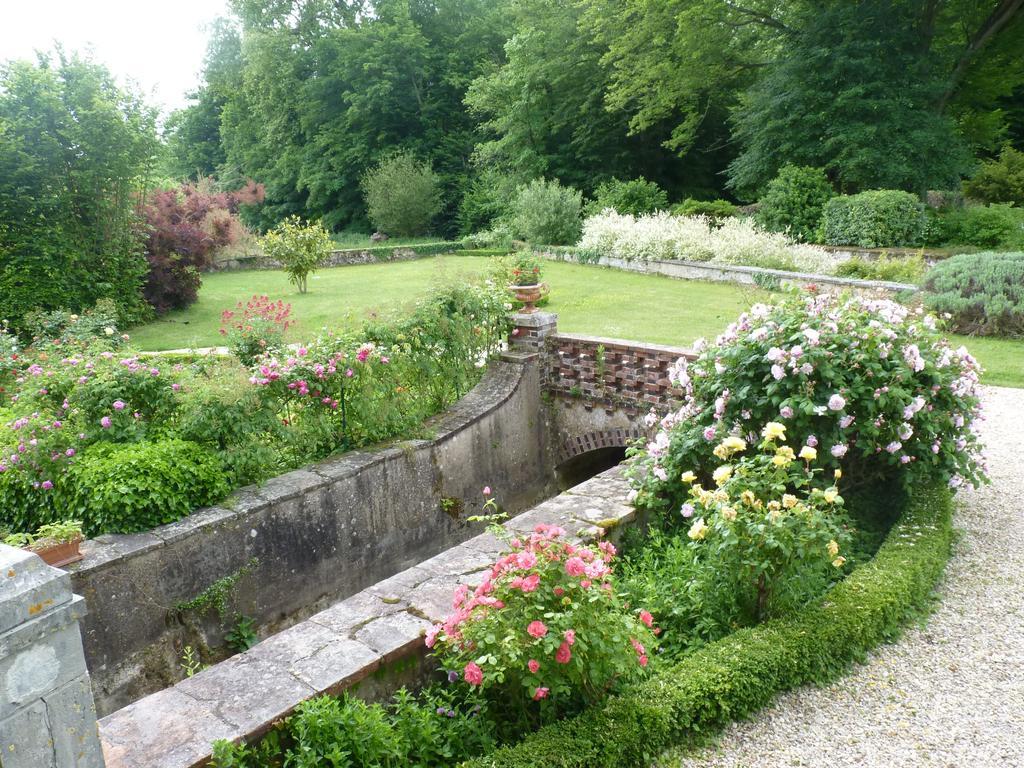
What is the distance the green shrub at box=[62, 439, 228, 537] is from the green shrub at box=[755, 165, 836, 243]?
16467 mm

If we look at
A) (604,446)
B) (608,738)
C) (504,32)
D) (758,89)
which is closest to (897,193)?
(758,89)

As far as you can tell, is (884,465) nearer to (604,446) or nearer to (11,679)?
(604,446)

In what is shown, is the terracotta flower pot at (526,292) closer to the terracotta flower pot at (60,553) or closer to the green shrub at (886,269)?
the terracotta flower pot at (60,553)

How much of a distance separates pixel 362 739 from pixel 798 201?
18.4 m

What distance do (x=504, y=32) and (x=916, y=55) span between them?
18.9 meters

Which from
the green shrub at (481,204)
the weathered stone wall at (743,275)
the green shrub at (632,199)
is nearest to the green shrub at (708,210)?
the green shrub at (632,199)

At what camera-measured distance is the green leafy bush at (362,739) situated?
2.76m

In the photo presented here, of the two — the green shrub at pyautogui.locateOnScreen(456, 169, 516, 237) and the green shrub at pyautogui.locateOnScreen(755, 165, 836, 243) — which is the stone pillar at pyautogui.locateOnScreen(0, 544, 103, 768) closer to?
the green shrub at pyautogui.locateOnScreen(755, 165, 836, 243)

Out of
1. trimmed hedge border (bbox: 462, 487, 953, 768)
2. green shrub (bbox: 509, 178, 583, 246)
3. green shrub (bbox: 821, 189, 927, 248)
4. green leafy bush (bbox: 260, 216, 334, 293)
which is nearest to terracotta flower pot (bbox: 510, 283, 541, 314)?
trimmed hedge border (bbox: 462, 487, 953, 768)

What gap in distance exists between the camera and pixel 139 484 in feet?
15.0

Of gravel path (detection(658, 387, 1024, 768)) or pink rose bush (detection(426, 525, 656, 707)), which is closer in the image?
pink rose bush (detection(426, 525, 656, 707))

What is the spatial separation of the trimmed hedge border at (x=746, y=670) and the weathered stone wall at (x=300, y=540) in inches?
103

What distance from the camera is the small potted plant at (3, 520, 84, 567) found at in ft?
13.2

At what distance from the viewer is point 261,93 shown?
35781mm
